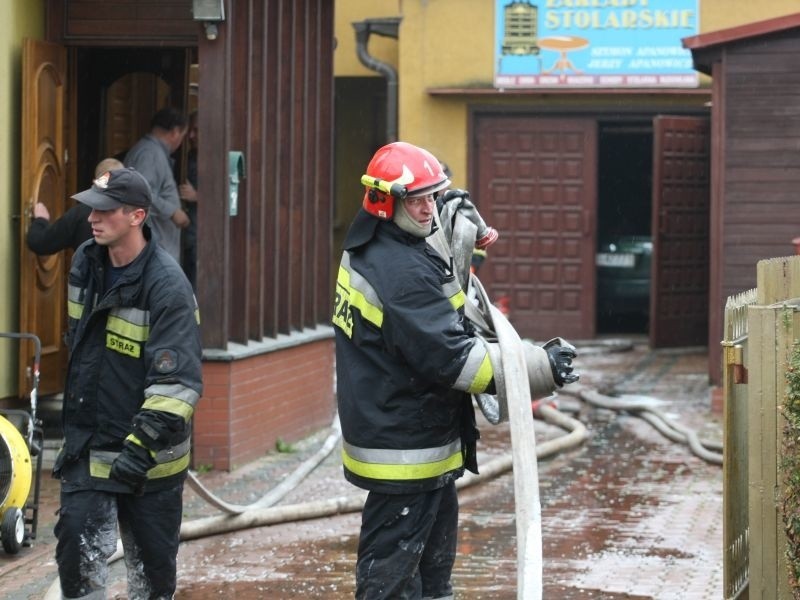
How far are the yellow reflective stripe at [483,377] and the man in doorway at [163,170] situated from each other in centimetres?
533

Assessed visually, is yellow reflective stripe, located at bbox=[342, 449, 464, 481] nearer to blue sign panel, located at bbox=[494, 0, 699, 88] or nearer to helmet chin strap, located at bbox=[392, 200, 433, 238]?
Answer: helmet chin strap, located at bbox=[392, 200, 433, 238]

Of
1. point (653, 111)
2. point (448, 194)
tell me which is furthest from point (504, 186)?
point (448, 194)

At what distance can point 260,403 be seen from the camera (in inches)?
423

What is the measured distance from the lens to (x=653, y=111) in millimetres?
18641

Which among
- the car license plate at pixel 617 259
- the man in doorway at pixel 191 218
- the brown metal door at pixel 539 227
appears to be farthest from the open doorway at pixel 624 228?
the man in doorway at pixel 191 218

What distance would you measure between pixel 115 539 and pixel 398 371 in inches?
50.4

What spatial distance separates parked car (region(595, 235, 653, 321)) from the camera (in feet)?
63.6

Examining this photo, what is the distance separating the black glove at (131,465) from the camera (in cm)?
542

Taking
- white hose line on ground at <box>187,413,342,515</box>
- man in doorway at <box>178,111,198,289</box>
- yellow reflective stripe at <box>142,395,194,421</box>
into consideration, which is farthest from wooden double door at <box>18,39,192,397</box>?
yellow reflective stripe at <box>142,395,194,421</box>

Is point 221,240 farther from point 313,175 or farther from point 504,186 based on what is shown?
point 504,186

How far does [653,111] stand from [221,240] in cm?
965

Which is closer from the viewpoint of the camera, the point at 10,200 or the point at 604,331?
the point at 10,200

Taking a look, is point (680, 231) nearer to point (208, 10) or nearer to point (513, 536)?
point (208, 10)

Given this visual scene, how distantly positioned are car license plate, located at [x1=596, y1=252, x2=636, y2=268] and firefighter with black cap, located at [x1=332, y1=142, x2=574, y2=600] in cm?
1409
